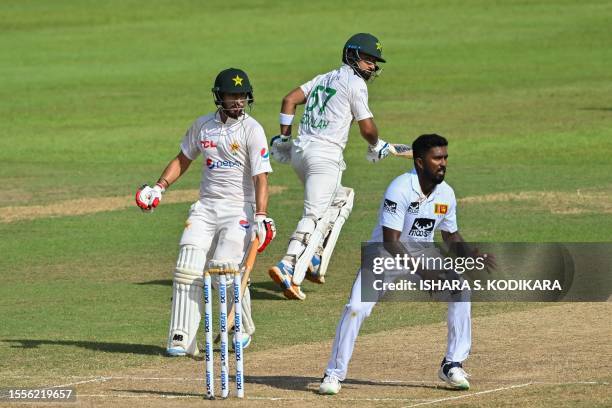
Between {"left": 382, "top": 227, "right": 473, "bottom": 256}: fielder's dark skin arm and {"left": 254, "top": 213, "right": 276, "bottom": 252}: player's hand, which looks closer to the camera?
{"left": 382, "top": 227, "right": 473, "bottom": 256}: fielder's dark skin arm

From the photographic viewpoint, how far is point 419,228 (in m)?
10.5

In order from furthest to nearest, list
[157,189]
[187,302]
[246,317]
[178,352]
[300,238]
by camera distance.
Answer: [300,238] < [157,189] < [246,317] < [187,302] < [178,352]

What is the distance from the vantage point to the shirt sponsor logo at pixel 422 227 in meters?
10.5

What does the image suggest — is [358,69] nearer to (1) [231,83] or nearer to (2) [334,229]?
(2) [334,229]

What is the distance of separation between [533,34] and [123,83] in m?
16.2

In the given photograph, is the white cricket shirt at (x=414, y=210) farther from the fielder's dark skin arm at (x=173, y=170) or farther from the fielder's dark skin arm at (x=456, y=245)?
the fielder's dark skin arm at (x=173, y=170)

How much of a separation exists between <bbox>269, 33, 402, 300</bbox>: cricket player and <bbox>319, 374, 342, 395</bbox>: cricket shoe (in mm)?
4700

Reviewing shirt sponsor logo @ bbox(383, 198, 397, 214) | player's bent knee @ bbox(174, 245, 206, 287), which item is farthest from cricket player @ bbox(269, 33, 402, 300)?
shirt sponsor logo @ bbox(383, 198, 397, 214)

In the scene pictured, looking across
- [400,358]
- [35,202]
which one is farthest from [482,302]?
[35,202]

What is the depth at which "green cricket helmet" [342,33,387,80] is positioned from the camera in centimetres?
1538

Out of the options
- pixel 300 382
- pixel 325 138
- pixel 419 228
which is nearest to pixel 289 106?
pixel 325 138

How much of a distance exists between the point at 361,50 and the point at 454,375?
5.80 meters

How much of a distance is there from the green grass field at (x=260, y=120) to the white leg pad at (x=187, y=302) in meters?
0.25

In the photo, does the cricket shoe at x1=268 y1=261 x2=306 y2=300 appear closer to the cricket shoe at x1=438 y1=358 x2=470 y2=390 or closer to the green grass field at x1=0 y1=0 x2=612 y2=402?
the green grass field at x1=0 y1=0 x2=612 y2=402
